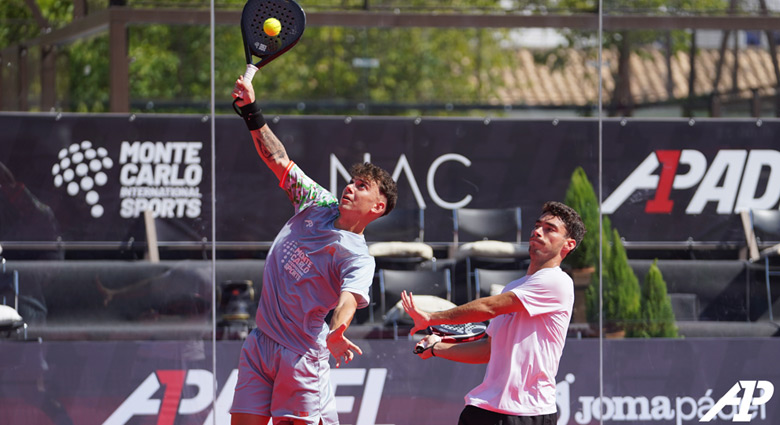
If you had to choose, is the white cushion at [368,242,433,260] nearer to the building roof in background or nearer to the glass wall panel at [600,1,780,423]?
the glass wall panel at [600,1,780,423]

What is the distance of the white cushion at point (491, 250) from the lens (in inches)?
237

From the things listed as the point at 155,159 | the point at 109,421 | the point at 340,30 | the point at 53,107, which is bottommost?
the point at 109,421

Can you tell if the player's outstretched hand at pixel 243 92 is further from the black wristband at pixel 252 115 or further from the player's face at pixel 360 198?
the player's face at pixel 360 198

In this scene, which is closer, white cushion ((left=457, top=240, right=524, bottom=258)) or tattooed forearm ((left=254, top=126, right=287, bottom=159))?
tattooed forearm ((left=254, top=126, right=287, bottom=159))

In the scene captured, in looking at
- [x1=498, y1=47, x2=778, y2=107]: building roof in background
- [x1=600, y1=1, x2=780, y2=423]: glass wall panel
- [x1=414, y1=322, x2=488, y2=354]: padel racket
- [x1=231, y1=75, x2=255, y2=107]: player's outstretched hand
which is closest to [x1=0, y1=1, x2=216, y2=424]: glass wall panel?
[x1=231, y1=75, x2=255, y2=107]: player's outstretched hand

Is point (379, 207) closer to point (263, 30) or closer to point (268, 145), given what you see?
point (268, 145)

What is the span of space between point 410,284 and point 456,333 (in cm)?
168

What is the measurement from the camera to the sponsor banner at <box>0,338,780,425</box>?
5785 mm

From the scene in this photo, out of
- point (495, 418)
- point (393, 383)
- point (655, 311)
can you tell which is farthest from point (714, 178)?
point (495, 418)

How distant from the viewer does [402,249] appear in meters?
6.04

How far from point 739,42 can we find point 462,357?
5.83 m

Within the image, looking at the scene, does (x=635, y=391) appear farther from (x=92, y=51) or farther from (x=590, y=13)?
(x=92, y=51)

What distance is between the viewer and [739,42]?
884 cm

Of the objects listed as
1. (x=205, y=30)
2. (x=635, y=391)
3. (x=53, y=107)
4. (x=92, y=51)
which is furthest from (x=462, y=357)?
(x=205, y=30)
